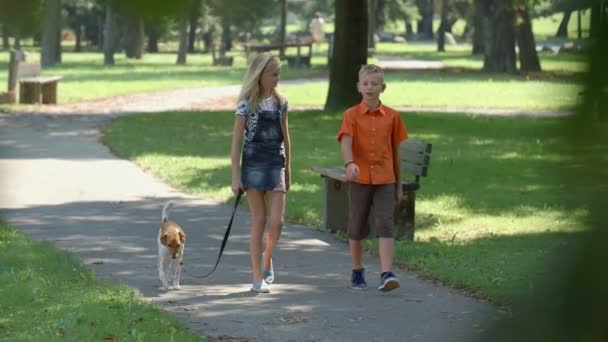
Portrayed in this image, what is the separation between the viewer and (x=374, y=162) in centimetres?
787

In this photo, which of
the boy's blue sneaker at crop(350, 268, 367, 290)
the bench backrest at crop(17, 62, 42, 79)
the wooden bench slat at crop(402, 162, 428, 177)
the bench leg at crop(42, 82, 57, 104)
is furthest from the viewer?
the bench leg at crop(42, 82, 57, 104)

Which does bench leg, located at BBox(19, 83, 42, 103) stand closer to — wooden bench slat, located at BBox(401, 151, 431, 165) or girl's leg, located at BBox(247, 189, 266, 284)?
wooden bench slat, located at BBox(401, 151, 431, 165)

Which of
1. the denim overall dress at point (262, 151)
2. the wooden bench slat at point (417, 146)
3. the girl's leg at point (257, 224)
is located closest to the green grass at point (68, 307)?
the girl's leg at point (257, 224)

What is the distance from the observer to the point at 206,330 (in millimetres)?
6727

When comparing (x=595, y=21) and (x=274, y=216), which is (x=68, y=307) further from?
(x=595, y=21)

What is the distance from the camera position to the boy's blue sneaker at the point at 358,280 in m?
8.01

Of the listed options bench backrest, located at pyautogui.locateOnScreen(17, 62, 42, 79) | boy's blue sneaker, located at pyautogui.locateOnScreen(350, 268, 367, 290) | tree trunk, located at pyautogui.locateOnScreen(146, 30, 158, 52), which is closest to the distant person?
bench backrest, located at pyautogui.locateOnScreen(17, 62, 42, 79)

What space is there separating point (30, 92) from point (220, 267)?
14636 millimetres

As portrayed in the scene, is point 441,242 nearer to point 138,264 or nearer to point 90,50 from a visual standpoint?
point 138,264

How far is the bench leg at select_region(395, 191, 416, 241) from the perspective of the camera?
33.9 feet

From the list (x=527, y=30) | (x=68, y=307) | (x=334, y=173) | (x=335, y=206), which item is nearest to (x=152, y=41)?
(x=527, y=30)

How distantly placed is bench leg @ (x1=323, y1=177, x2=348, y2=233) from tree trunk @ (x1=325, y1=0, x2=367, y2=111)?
11481 mm

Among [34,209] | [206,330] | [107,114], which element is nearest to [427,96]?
[107,114]

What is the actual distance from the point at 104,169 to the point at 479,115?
39.5ft
